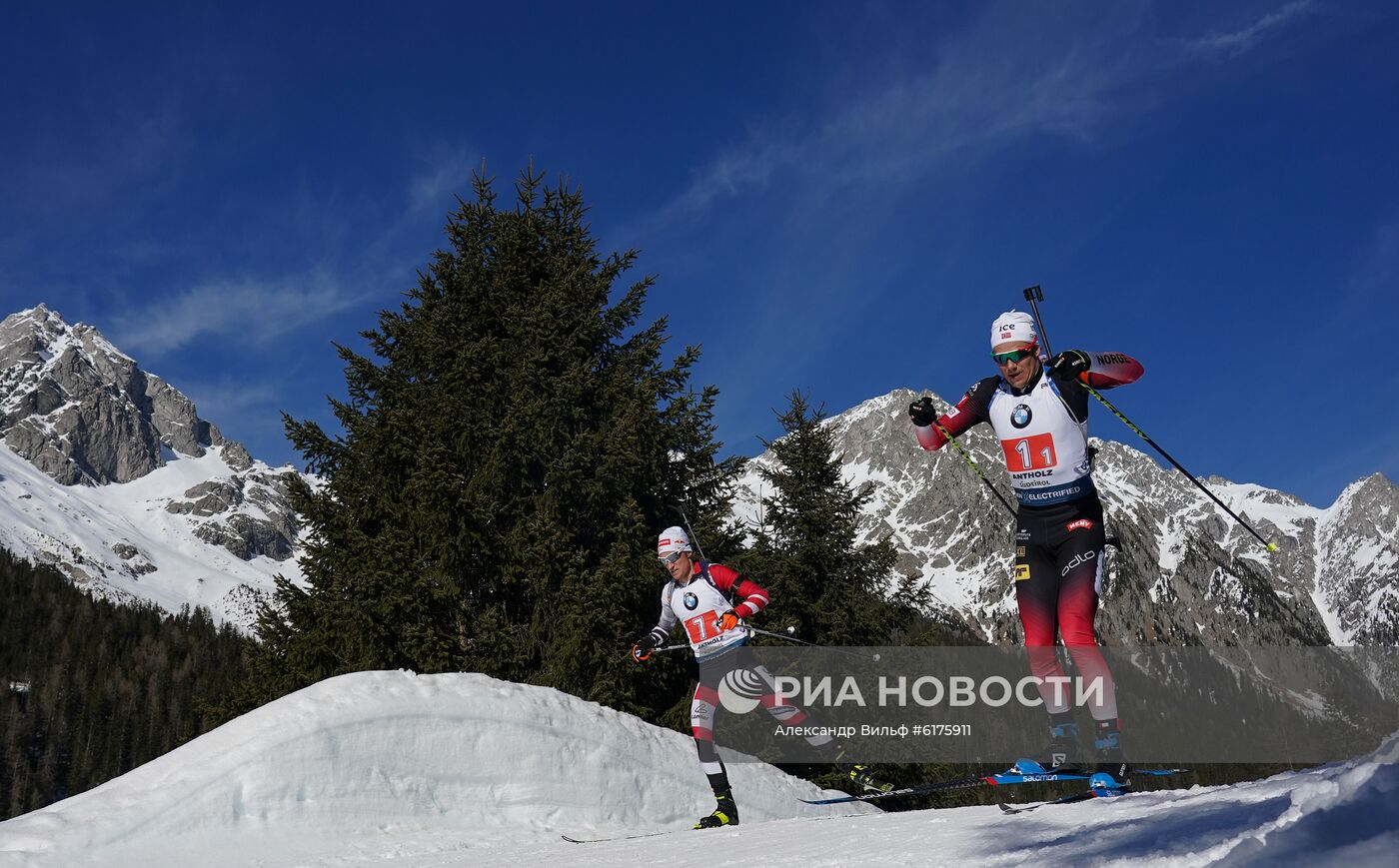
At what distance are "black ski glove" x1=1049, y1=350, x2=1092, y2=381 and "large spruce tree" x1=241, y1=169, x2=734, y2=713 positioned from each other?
733 cm

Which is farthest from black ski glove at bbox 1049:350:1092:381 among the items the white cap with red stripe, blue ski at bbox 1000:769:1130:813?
the white cap with red stripe

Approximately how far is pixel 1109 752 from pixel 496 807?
514cm

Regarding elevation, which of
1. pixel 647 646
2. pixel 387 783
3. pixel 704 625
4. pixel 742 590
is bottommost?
pixel 387 783

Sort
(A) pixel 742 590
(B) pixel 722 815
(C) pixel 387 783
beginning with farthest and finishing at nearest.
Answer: (A) pixel 742 590
(B) pixel 722 815
(C) pixel 387 783

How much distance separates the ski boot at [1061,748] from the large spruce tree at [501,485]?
6.86 metres

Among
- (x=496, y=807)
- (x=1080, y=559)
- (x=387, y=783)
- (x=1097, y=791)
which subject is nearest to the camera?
(x=1097, y=791)

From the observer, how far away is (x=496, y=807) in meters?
8.66

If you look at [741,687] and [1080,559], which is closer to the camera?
[1080,559]

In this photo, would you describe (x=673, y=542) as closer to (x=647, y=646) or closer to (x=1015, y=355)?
(x=647, y=646)

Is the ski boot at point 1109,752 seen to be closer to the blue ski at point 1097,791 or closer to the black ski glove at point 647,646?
the blue ski at point 1097,791

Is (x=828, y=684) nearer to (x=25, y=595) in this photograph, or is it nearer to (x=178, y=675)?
(x=178, y=675)

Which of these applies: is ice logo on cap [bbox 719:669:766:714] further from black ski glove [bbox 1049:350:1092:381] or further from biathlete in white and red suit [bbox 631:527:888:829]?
black ski glove [bbox 1049:350:1092:381]

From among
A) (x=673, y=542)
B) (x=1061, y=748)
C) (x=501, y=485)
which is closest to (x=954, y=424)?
(x=1061, y=748)

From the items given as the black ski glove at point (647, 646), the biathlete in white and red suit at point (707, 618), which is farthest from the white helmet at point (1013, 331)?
the black ski glove at point (647, 646)
